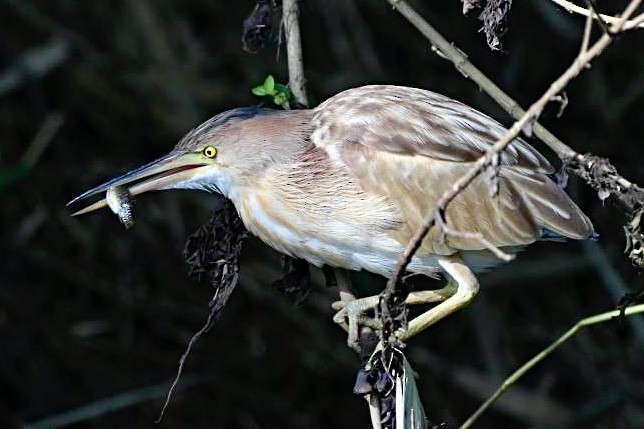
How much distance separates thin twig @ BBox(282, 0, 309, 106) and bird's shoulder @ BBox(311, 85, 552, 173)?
0.06 m

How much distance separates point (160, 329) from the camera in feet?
15.5

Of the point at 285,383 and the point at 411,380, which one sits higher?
the point at 411,380

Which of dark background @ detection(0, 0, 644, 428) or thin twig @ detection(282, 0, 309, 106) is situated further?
dark background @ detection(0, 0, 644, 428)

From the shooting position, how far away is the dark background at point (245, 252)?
15.1 feet

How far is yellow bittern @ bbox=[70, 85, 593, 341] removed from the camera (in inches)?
106

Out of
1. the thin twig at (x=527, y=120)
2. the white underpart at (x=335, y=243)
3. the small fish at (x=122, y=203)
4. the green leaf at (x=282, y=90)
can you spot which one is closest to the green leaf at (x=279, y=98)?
the green leaf at (x=282, y=90)

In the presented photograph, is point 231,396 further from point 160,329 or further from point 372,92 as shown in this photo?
point 372,92

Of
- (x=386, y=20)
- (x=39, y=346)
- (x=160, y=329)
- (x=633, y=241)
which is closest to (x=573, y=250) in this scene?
(x=386, y=20)

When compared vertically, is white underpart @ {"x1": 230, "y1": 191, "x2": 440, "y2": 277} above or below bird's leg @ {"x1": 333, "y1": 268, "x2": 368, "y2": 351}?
above

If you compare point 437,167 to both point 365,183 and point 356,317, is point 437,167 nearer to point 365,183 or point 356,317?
point 365,183

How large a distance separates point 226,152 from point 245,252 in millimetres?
1885

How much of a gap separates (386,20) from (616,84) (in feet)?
2.89

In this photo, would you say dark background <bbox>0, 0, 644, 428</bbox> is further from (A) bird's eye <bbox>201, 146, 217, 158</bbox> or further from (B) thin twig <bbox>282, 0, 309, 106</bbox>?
(A) bird's eye <bbox>201, 146, 217, 158</bbox>

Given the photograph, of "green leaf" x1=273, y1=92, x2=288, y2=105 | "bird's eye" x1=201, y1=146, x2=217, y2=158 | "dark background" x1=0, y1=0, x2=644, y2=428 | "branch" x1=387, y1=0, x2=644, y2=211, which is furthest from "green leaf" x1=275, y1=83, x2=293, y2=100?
"dark background" x1=0, y1=0, x2=644, y2=428
